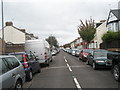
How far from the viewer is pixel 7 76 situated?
4.86m

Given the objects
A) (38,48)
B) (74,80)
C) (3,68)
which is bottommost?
(74,80)

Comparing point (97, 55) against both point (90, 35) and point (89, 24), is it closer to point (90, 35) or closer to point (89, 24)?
point (90, 35)

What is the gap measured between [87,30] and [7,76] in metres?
38.2

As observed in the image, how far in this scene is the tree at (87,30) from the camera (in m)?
41.4

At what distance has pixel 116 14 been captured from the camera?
32281 millimetres

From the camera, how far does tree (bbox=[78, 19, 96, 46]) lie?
136 ft

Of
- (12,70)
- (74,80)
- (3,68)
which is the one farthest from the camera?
(74,80)

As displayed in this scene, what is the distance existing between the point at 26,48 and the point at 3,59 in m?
10.3

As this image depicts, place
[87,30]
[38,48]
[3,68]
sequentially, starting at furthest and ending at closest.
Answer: [87,30] < [38,48] < [3,68]

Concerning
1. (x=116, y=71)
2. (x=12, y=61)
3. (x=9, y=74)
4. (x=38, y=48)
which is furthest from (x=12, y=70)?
(x=38, y=48)

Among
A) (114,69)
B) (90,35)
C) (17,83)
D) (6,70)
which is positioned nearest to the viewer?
(6,70)

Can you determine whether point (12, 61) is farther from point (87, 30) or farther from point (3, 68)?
point (87, 30)

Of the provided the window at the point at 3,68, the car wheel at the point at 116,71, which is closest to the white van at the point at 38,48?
the car wheel at the point at 116,71

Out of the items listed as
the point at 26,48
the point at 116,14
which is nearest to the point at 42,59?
the point at 26,48
